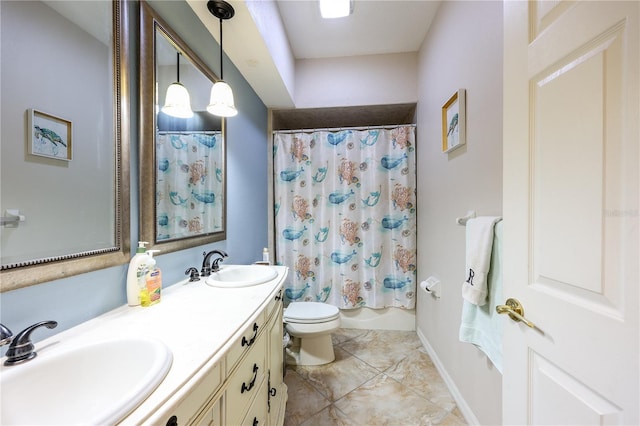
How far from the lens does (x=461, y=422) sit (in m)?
1.38

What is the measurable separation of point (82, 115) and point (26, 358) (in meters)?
0.66

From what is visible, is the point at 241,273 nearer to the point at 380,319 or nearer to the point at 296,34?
the point at 380,319

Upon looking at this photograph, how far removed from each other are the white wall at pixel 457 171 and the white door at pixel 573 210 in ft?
1.36

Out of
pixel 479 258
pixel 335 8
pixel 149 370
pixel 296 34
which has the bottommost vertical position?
pixel 149 370

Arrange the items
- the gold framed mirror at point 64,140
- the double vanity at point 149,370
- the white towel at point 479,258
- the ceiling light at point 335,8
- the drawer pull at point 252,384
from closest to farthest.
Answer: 1. the double vanity at point 149,370
2. the gold framed mirror at point 64,140
3. the drawer pull at point 252,384
4. the white towel at point 479,258
5. the ceiling light at point 335,8

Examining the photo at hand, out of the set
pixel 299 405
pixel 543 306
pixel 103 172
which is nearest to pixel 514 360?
pixel 543 306

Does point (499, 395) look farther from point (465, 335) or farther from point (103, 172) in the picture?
point (103, 172)

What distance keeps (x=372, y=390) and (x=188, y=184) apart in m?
1.73

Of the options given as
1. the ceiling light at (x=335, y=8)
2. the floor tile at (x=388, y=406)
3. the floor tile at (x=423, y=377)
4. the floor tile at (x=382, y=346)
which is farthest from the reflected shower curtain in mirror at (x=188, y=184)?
the floor tile at (x=423, y=377)

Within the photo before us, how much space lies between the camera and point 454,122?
4.92ft

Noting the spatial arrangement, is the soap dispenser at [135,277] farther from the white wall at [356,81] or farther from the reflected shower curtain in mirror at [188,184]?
the white wall at [356,81]

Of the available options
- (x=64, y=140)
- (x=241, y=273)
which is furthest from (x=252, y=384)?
(x=64, y=140)

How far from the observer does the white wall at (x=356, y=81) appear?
2.37m

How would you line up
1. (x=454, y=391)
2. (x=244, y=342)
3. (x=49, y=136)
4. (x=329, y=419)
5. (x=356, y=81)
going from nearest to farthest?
(x=49, y=136)
(x=244, y=342)
(x=329, y=419)
(x=454, y=391)
(x=356, y=81)
